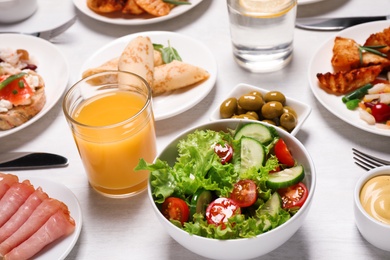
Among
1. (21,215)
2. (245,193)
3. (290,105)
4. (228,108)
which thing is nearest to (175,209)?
(245,193)

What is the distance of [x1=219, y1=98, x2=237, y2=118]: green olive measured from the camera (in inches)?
67.7

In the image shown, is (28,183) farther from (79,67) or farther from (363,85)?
(363,85)

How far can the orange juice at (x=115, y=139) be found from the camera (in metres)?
1.45

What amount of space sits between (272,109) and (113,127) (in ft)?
1.68

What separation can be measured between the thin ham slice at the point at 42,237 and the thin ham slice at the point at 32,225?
1cm

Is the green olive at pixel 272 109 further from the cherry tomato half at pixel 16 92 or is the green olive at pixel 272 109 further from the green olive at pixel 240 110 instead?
the cherry tomato half at pixel 16 92

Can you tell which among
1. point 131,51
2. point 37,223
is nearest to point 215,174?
point 37,223

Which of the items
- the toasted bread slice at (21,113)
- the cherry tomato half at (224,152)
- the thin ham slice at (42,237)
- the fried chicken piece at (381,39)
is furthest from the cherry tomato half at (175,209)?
the fried chicken piece at (381,39)

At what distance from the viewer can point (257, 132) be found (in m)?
1.45

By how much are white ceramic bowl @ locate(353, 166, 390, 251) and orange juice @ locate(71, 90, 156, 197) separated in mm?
586

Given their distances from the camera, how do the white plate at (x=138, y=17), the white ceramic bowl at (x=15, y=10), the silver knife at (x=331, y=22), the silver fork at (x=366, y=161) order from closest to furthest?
the silver fork at (x=366, y=161)
the silver knife at (x=331, y=22)
the white plate at (x=138, y=17)
the white ceramic bowl at (x=15, y=10)

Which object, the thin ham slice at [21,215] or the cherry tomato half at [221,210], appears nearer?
the cherry tomato half at [221,210]

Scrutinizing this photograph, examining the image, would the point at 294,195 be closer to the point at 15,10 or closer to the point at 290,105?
the point at 290,105

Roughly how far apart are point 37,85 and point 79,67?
0.23m
